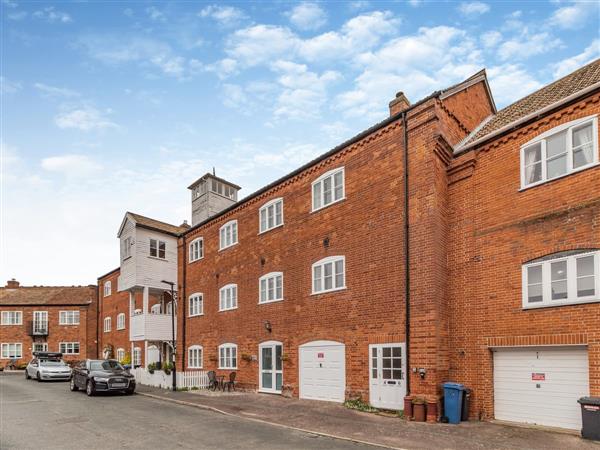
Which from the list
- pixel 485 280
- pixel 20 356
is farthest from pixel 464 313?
pixel 20 356

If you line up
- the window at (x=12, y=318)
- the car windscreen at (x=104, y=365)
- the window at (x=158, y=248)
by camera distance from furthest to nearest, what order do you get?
the window at (x=12, y=318) → the window at (x=158, y=248) → the car windscreen at (x=104, y=365)

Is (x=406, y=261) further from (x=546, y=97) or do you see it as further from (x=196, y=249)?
(x=196, y=249)

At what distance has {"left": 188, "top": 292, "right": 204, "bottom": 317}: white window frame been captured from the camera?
83.8 ft

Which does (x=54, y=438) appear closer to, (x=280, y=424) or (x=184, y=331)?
(x=280, y=424)

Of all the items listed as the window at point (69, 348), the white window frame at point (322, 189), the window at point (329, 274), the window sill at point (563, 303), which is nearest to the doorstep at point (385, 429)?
the window sill at point (563, 303)

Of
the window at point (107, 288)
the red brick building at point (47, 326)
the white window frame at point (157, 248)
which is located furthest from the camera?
the red brick building at point (47, 326)

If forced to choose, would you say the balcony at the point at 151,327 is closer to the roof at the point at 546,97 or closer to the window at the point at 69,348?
the roof at the point at 546,97

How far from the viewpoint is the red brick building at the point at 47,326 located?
151 feet

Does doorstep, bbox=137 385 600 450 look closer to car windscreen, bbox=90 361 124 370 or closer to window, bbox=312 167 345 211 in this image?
car windscreen, bbox=90 361 124 370

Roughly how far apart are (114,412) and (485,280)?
1179cm

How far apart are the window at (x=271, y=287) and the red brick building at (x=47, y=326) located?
99.1 ft

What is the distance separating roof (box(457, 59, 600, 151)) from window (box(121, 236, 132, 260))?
20.1 meters

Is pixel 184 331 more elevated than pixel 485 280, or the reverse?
pixel 485 280

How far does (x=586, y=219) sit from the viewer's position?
1145 centimetres
